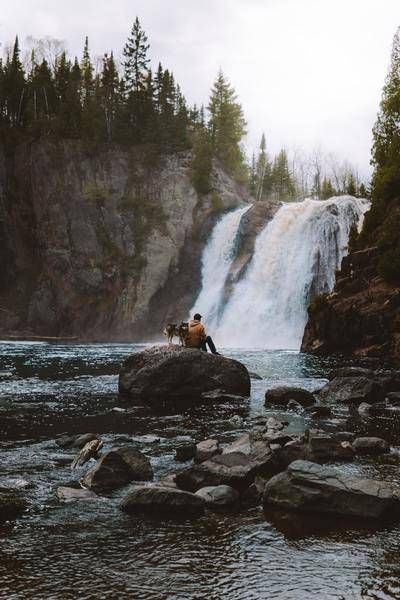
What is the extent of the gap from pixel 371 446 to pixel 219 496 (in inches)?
Answer: 147

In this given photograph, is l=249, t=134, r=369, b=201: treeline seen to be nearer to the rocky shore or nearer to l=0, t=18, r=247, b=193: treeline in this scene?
l=0, t=18, r=247, b=193: treeline

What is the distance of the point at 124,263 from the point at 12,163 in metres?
17.6

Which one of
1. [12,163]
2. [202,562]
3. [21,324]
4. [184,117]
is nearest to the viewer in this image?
[202,562]

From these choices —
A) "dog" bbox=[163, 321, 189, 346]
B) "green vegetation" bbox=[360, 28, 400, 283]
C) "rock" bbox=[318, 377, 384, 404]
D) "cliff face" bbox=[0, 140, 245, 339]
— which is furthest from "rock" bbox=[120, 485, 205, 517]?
"cliff face" bbox=[0, 140, 245, 339]

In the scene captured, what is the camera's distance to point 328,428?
11344 millimetres

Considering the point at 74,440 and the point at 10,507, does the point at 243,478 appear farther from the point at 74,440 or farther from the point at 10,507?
the point at 74,440

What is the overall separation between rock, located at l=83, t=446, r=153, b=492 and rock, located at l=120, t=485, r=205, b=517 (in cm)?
94

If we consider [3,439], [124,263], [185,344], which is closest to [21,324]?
[124,263]

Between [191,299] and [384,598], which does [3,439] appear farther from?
[191,299]

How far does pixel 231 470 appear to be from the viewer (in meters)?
7.47

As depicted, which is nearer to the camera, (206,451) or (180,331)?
(206,451)

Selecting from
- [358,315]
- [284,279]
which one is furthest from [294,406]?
[284,279]

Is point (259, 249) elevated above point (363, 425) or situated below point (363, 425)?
above

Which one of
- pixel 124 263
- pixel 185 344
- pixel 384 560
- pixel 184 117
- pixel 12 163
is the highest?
pixel 184 117
